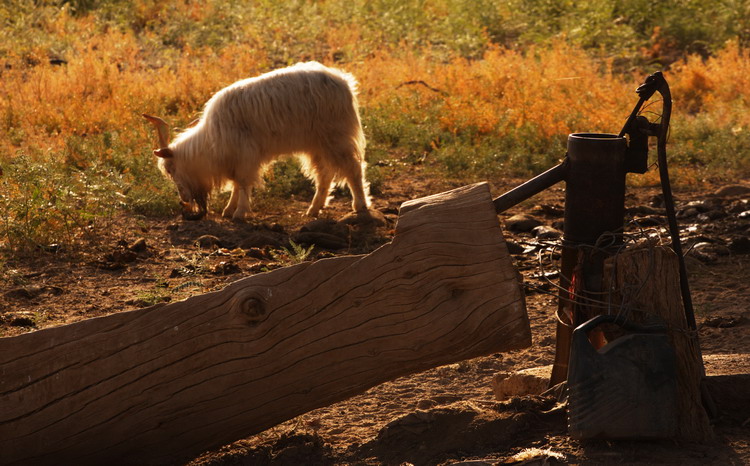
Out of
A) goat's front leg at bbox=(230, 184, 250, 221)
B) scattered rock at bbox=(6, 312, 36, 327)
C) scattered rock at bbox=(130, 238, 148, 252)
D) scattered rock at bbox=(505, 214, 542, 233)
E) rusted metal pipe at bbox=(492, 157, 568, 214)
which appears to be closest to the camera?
rusted metal pipe at bbox=(492, 157, 568, 214)

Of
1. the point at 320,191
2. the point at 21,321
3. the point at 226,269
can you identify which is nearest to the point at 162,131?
the point at 320,191

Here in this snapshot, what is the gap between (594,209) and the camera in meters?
3.59

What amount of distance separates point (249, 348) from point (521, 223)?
15.4 feet

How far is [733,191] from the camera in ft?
28.1

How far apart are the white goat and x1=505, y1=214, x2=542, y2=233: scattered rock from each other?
1.48 m

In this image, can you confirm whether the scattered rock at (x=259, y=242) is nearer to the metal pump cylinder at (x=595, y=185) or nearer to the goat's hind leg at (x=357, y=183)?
the goat's hind leg at (x=357, y=183)

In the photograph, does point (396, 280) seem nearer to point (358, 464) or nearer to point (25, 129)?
point (358, 464)

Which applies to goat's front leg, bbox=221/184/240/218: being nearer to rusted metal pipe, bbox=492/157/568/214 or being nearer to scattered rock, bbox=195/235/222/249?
scattered rock, bbox=195/235/222/249

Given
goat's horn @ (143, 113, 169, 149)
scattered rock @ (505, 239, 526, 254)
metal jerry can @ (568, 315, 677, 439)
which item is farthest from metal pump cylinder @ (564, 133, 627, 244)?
goat's horn @ (143, 113, 169, 149)

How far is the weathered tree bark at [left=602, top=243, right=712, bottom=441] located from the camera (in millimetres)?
3447

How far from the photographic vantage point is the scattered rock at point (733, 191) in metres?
8.53

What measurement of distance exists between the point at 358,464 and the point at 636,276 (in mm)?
1412

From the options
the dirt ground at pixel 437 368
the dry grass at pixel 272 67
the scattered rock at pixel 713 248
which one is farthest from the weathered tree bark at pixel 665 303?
the dry grass at pixel 272 67

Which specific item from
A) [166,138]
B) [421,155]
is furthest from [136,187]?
[421,155]
